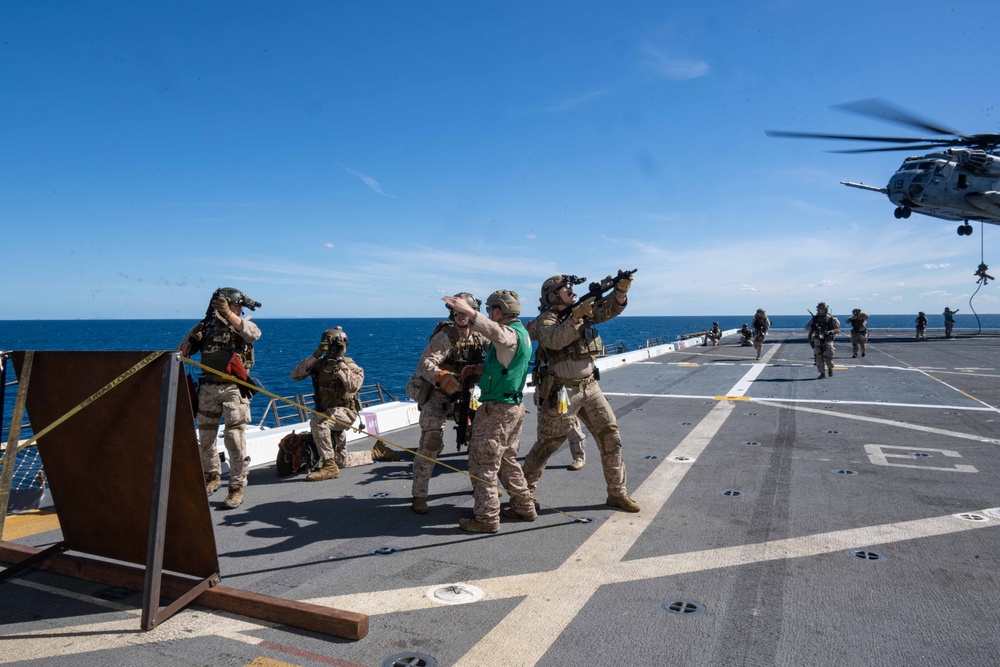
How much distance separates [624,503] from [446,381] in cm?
211

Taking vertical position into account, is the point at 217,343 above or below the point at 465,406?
above

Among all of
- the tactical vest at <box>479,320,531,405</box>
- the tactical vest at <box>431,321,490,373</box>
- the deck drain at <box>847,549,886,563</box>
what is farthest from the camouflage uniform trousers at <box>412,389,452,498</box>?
the deck drain at <box>847,549,886,563</box>

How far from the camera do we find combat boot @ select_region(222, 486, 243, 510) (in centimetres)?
585

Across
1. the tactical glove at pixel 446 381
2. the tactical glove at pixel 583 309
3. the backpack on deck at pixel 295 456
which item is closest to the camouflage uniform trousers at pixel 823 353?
the tactical glove at pixel 583 309

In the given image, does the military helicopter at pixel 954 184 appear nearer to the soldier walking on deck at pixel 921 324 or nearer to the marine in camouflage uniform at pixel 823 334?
the soldier walking on deck at pixel 921 324

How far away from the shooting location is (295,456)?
279 inches

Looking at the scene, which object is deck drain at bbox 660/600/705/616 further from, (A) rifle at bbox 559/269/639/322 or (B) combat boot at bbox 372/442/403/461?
(B) combat boot at bbox 372/442/403/461

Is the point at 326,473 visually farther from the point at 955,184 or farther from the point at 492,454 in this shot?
the point at 955,184

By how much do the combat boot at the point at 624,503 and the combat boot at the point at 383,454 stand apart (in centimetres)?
331

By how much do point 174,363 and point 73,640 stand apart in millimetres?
1661

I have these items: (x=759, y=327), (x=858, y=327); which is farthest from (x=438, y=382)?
(x=858, y=327)

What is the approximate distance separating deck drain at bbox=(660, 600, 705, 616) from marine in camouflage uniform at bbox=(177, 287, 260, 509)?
4.38 meters

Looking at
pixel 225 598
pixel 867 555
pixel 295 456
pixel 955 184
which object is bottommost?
pixel 867 555

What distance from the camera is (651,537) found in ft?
16.1
